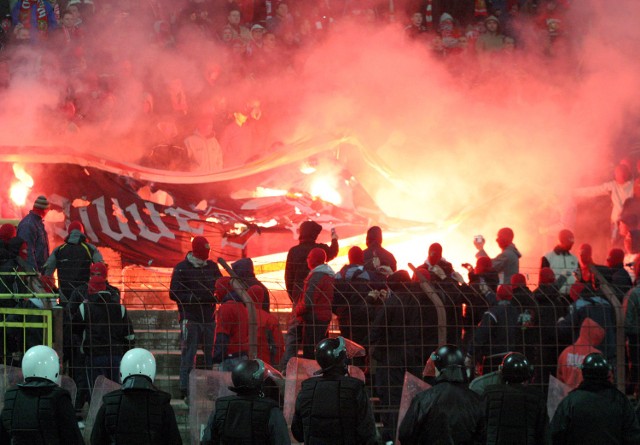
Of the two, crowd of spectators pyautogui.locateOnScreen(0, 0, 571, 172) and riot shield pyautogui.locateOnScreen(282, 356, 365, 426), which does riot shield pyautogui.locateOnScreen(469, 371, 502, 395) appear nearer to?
riot shield pyautogui.locateOnScreen(282, 356, 365, 426)

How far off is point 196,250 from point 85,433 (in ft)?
9.62

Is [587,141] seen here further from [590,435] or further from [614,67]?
[590,435]

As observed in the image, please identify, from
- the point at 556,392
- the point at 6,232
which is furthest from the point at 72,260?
the point at 556,392

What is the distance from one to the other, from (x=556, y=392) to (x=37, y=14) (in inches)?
489

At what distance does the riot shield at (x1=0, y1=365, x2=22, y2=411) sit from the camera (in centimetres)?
812

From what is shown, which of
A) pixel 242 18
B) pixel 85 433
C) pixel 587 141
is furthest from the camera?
pixel 242 18

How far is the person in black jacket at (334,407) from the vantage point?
705cm

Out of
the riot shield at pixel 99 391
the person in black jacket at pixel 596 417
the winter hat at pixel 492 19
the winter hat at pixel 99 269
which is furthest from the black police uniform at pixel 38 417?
the winter hat at pixel 492 19

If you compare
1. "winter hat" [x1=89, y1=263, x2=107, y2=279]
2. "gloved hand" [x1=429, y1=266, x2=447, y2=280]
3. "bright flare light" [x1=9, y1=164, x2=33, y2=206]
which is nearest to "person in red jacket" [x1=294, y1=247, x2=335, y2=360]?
"gloved hand" [x1=429, y1=266, x2=447, y2=280]

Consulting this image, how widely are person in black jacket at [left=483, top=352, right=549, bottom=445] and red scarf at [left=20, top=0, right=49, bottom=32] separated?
12.7 metres

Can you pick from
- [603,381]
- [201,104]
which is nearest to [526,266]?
[201,104]

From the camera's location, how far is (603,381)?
7230 mm

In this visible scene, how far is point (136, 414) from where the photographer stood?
22.2 feet

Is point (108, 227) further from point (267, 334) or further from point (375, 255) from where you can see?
point (267, 334)
